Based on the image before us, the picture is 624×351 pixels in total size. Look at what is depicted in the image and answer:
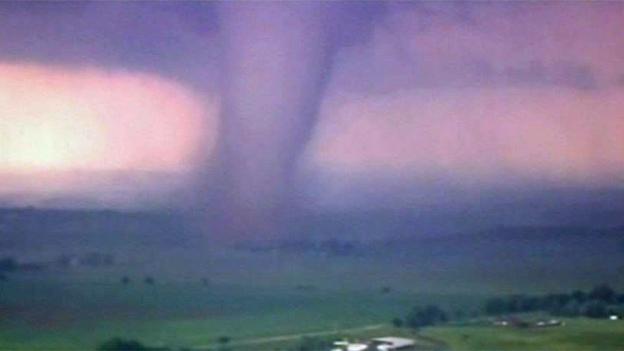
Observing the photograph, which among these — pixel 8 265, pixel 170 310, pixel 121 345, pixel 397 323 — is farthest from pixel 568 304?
pixel 8 265

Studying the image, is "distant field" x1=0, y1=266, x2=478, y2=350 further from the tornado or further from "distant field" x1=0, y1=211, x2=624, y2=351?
the tornado

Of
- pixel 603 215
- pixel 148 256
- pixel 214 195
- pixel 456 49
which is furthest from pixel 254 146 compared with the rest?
pixel 603 215

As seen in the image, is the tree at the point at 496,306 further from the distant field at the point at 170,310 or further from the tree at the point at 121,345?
the tree at the point at 121,345

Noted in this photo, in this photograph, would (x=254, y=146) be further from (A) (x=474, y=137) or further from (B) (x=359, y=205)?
(A) (x=474, y=137)

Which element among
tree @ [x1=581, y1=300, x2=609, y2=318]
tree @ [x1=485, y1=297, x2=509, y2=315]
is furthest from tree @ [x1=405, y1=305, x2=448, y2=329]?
tree @ [x1=581, y1=300, x2=609, y2=318]

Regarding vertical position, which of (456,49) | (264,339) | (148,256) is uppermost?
(456,49)

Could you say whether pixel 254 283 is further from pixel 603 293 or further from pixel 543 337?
pixel 603 293

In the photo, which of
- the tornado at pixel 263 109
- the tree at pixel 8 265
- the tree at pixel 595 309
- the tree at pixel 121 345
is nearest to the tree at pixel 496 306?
the tree at pixel 595 309

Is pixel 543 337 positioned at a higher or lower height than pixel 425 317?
lower

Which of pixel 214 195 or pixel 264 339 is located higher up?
pixel 214 195
